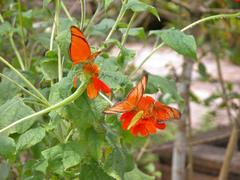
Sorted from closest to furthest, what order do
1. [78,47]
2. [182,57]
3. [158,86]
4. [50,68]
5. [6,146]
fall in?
1. [78,47]
2. [6,146]
3. [50,68]
4. [158,86]
5. [182,57]

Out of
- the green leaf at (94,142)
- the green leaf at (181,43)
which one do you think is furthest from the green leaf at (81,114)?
the green leaf at (181,43)

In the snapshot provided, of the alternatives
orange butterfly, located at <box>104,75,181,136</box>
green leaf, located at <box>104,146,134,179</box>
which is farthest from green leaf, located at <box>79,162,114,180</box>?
orange butterfly, located at <box>104,75,181,136</box>

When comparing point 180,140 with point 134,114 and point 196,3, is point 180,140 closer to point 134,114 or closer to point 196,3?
point 196,3

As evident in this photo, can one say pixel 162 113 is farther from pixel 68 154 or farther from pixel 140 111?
pixel 68 154

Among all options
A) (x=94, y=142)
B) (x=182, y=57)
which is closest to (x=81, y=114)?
(x=94, y=142)

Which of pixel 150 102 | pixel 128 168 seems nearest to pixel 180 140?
pixel 128 168

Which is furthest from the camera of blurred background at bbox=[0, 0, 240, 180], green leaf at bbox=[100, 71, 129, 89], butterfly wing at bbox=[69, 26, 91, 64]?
blurred background at bbox=[0, 0, 240, 180]

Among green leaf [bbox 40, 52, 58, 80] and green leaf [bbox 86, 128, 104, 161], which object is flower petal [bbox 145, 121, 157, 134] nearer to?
green leaf [bbox 86, 128, 104, 161]

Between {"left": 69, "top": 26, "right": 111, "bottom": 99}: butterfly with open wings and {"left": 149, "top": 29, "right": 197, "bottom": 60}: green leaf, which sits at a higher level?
{"left": 69, "top": 26, "right": 111, "bottom": 99}: butterfly with open wings
